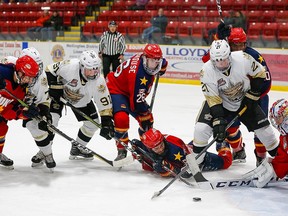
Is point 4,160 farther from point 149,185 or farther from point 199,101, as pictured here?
point 199,101

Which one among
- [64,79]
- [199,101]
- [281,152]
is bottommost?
[199,101]

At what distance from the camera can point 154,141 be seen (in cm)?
363

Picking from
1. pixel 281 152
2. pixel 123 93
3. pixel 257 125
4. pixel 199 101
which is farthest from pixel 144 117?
pixel 199 101

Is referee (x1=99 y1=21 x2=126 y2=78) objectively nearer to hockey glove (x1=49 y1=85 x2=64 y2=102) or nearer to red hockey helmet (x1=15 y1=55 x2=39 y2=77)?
hockey glove (x1=49 y1=85 x2=64 y2=102)

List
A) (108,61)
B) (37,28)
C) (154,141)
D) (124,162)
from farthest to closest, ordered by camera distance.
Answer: (37,28)
(108,61)
(124,162)
(154,141)

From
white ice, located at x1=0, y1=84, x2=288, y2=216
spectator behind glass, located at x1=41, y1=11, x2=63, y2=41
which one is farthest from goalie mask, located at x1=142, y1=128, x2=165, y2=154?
spectator behind glass, located at x1=41, y1=11, x2=63, y2=41

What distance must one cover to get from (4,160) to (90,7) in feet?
28.2

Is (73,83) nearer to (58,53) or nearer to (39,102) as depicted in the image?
(39,102)

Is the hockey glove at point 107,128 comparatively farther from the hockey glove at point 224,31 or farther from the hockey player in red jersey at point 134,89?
the hockey glove at point 224,31

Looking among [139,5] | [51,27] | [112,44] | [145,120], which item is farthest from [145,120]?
[139,5]

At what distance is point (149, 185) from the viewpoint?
365 centimetres

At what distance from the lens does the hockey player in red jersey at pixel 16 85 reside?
3.50 m

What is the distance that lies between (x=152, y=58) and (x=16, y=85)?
1.03m

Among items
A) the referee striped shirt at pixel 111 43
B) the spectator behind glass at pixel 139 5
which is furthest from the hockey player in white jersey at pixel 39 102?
the spectator behind glass at pixel 139 5
